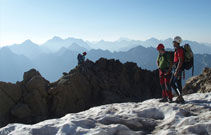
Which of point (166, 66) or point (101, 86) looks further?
point (101, 86)

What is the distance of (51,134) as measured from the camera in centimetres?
719

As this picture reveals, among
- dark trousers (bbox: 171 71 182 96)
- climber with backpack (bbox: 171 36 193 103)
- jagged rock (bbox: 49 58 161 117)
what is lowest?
jagged rock (bbox: 49 58 161 117)

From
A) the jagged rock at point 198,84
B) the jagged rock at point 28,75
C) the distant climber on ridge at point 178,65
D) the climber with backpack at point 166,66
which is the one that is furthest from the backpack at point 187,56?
the jagged rock at point 28,75

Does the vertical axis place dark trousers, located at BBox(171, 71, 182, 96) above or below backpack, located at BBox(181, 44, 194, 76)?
below

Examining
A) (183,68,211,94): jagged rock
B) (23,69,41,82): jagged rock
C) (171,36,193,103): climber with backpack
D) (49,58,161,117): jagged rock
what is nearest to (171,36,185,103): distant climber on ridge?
(171,36,193,103): climber with backpack

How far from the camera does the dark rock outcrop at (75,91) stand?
102 feet

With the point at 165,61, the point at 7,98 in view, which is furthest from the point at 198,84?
the point at 7,98

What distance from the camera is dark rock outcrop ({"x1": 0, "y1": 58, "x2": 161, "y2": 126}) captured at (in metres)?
31.2

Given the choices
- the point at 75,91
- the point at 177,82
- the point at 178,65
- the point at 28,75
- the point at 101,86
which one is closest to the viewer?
the point at 178,65

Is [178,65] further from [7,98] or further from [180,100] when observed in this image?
[7,98]

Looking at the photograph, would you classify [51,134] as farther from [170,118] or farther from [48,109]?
[48,109]

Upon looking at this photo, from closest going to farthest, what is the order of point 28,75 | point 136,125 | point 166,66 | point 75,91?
1. point 136,125
2. point 166,66
3. point 28,75
4. point 75,91

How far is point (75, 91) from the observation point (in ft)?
125

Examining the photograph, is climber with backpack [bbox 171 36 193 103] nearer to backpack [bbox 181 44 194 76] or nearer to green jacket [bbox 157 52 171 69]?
backpack [bbox 181 44 194 76]
